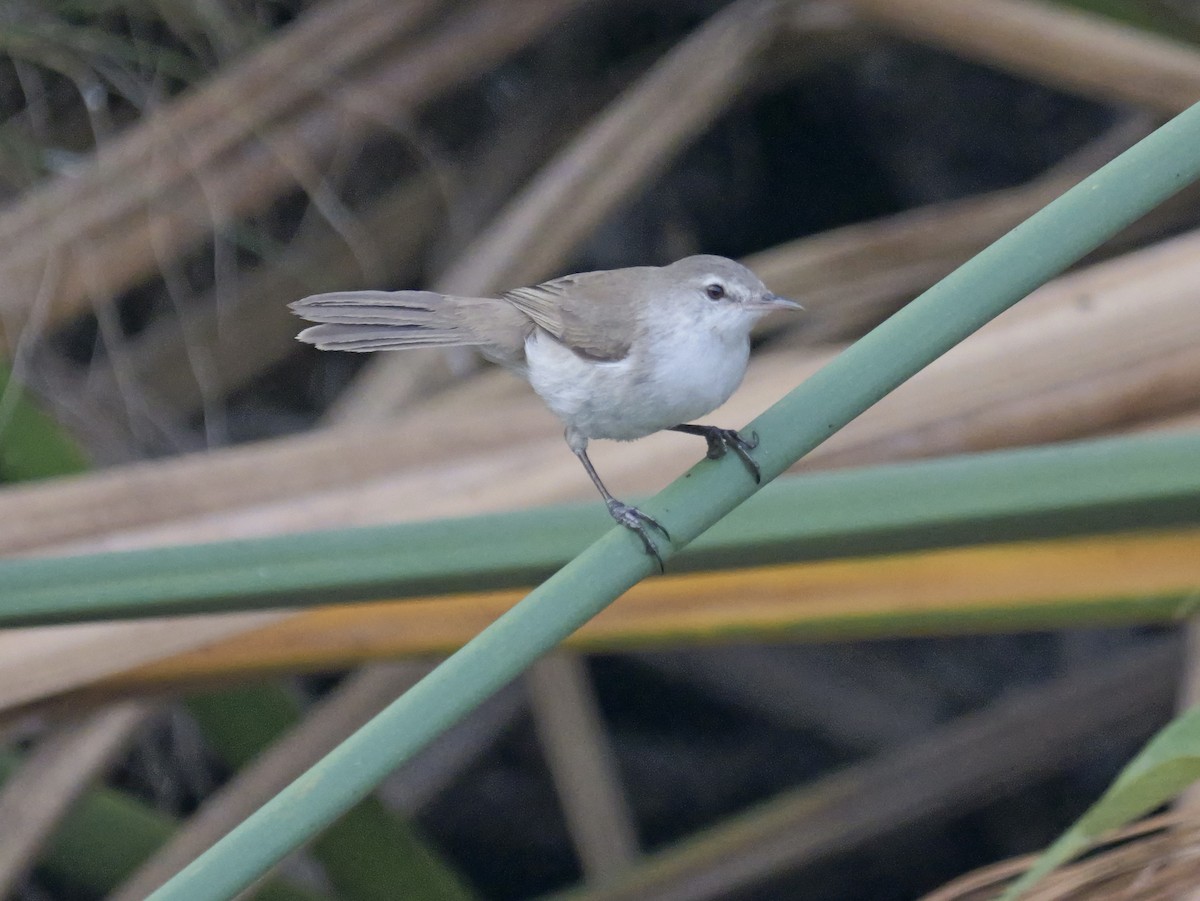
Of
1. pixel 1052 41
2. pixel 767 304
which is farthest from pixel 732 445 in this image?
pixel 1052 41

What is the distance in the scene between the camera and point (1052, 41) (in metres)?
1.90

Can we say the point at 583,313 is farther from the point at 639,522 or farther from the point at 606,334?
the point at 639,522

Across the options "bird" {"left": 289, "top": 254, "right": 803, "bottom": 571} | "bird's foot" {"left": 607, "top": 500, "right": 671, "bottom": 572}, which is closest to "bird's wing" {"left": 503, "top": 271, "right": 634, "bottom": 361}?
"bird" {"left": 289, "top": 254, "right": 803, "bottom": 571}

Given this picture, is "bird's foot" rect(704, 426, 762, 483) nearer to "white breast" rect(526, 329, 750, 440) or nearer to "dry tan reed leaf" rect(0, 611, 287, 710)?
"white breast" rect(526, 329, 750, 440)

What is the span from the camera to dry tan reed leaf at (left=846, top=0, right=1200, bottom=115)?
1.84 m

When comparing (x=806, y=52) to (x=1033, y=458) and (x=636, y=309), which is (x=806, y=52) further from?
(x=1033, y=458)

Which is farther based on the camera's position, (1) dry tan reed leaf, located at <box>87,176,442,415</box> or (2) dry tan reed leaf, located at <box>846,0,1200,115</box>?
(1) dry tan reed leaf, located at <box>87,176,442,415</box>

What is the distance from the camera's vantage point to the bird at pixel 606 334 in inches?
45.4

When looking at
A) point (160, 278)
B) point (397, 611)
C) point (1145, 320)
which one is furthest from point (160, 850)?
point (1145, 320)

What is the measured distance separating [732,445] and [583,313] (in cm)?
42

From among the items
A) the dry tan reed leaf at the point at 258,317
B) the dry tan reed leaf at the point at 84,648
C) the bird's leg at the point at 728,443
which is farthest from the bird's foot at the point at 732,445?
the dry tan reed leaf at the point at 258,317

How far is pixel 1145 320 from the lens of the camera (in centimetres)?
122

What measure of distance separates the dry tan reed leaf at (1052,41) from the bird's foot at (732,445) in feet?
3.58

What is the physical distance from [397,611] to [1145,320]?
2.83ft
